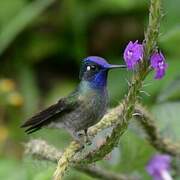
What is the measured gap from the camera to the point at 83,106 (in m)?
2.18

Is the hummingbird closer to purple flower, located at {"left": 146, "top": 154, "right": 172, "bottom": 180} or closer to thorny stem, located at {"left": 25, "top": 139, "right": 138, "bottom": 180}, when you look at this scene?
thorny stem, located at {"left": 25, "top": 139, "right": 138, "bottom": 180}

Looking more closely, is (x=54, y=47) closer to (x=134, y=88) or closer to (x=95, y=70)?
(x=95, y=70)

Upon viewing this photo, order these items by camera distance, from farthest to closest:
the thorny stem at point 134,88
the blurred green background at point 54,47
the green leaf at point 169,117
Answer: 1. the blurred green background at point 54,47
2. the green leaf at point 169,117
3. the thorny stem at point 134,88

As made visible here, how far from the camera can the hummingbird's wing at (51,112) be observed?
2.20m

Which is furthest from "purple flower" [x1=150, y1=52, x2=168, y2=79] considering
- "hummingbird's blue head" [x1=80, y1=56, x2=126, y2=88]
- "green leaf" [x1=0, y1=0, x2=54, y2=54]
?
"green leaf" [x1=0, y1=0, x2=54, y2=54]

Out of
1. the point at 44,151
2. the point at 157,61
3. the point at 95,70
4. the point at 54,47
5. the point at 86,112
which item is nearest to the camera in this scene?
the point at 157,61

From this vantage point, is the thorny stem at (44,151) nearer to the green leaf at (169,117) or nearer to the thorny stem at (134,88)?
the thorny stem at (134,88)

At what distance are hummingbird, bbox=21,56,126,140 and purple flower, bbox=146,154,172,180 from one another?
29.0 inches

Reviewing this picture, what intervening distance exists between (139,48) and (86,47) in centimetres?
378

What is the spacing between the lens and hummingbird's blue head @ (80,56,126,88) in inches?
79.6

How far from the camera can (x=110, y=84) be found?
4.97 m

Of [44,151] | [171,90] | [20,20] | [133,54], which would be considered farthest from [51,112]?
[20,20]

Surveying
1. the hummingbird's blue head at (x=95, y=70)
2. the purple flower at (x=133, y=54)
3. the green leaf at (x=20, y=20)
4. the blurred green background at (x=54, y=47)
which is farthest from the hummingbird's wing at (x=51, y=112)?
the green leaf at (x=20, y=20)

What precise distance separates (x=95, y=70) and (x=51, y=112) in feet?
0.80
